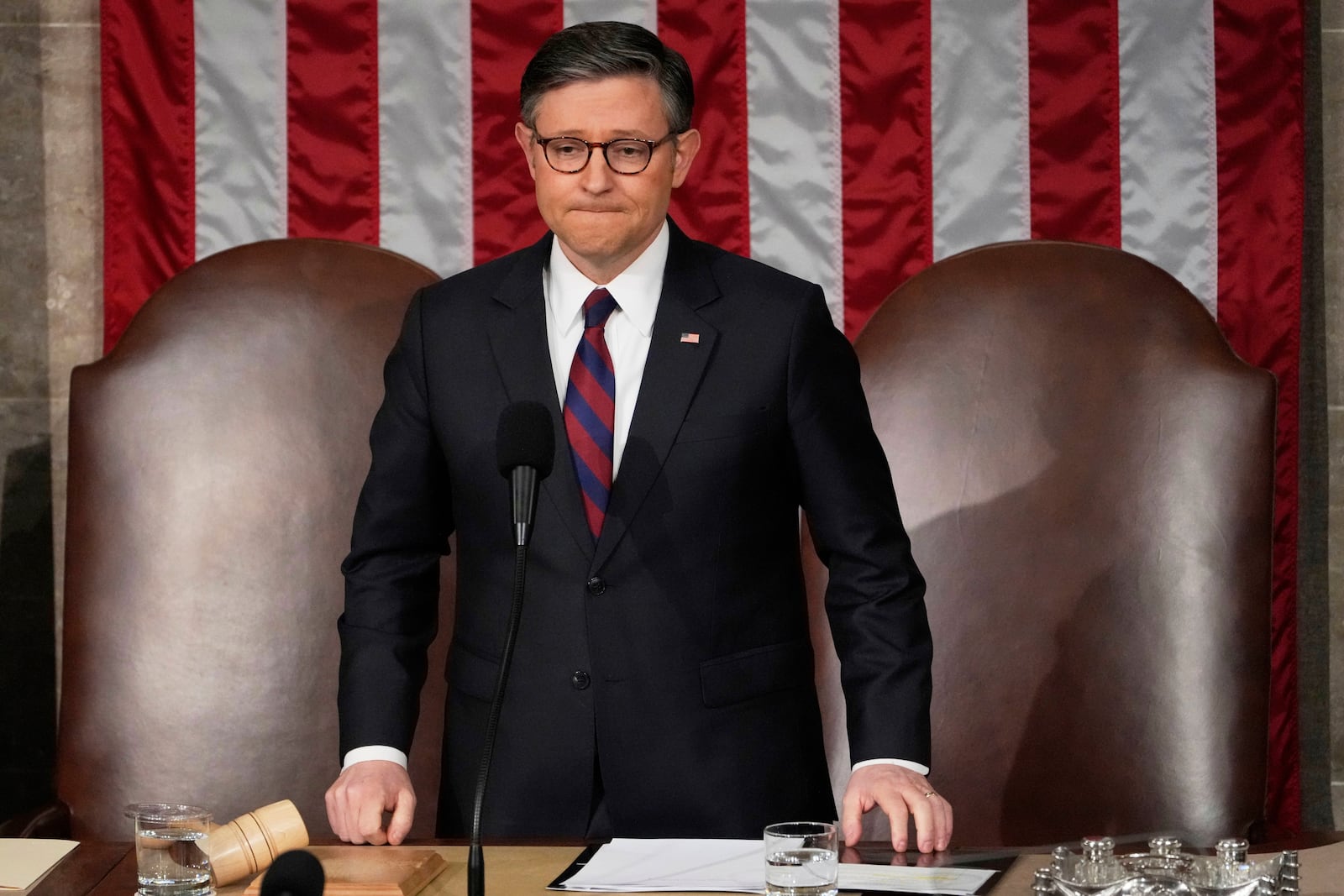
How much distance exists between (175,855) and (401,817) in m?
0.38

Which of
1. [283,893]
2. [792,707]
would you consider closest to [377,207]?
[792,707]

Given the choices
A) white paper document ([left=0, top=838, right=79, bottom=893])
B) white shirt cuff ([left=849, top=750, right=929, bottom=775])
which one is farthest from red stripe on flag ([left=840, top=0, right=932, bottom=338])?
white paper document ([left=0, top=838, right=79, bottom=893])

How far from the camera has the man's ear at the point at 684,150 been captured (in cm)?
200

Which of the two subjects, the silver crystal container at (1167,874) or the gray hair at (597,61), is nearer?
the silver crystal container at (1167,874)

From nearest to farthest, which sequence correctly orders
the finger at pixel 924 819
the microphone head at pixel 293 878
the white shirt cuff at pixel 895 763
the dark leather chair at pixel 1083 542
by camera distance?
the microphone head at pixel 293 878 → the finger at pixel 924 819 → the white shirt cuff at pixel 895 763 → the dark leather chair at pixel 1083 542

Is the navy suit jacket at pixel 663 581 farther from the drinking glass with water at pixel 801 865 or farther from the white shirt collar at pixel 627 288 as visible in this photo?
the drinking glass with water at pixel 801 865

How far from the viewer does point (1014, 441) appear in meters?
2.48

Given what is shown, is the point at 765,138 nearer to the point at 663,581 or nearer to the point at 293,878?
the point at 663,581

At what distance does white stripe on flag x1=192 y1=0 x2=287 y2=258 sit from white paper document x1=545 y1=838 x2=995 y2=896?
5.69 ft

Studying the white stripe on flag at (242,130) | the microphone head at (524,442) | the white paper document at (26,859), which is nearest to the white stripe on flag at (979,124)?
the white stripe on flag at (242,130)

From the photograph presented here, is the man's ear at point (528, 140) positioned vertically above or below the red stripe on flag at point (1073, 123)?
below

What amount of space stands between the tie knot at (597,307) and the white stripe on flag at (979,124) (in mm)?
1049

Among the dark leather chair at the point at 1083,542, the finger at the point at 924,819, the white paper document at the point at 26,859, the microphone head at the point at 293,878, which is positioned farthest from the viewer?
the dark leather chair at the point at 1083,542

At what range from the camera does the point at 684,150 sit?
201cm
